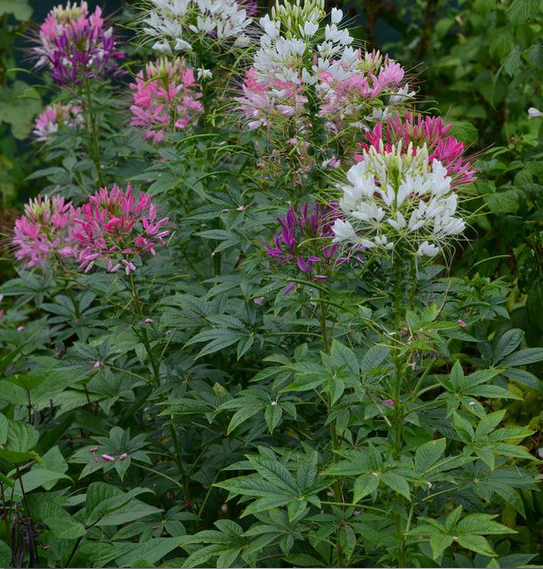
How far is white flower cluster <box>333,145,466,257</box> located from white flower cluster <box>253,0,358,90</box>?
41 centimetres

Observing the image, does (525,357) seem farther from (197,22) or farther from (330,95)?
(197,22)

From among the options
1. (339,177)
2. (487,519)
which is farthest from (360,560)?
(339,177)

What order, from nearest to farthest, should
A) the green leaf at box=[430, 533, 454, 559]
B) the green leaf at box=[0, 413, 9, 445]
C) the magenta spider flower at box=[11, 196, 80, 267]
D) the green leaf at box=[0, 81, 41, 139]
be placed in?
the green leaf at box=[430, 533, 454, 559] < the green leaf at box=[0, 413, 9, 445] < the magenta spider flower at box=[11, 196, 80, 267] < the green leaf at box=[0, 81, 41, 139]

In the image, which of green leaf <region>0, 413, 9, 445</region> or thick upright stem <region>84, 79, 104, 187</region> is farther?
thick upright stem <region>84, 79, 104, 187</region>

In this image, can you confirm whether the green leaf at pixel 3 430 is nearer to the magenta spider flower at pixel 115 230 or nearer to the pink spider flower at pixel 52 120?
the magenta spider flower at pixel 115 230

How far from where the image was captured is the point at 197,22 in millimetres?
2244

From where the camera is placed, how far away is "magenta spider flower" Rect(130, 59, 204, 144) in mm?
2631

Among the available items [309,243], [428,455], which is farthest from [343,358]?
[309,243]

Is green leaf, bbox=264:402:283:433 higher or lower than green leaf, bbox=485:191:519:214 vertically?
lower

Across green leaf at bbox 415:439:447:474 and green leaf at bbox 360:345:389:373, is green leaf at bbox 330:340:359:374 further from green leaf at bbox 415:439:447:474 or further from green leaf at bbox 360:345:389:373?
green leaf at bbox 415:439:447:474

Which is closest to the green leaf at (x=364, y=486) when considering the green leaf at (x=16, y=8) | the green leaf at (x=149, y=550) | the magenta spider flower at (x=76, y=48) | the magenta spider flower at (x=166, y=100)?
the green leaf at (x=149, y=550)

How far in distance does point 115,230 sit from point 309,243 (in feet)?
1.48

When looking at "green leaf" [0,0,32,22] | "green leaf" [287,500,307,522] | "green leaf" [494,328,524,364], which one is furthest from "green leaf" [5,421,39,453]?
"green leaf" [0,0,32,22]

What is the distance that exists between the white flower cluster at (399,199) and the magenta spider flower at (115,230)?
609mm
